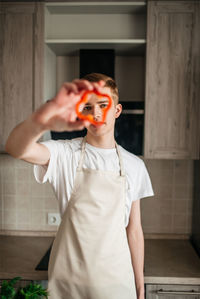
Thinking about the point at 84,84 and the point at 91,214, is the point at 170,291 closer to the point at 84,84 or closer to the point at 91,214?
the point at 91,214

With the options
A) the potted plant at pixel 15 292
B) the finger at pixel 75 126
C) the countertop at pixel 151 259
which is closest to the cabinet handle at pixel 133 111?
the countertop at pixel 151 259

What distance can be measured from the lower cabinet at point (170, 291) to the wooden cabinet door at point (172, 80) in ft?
2.49

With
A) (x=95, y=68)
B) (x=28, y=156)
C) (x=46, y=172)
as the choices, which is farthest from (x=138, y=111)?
(x=28, y=156)

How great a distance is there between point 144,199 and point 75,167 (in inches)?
40.8

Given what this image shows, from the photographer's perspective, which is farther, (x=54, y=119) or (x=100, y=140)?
(x=100, y=140)

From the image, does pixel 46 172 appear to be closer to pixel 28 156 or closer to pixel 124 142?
pixel 28 156

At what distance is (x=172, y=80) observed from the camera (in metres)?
1.77

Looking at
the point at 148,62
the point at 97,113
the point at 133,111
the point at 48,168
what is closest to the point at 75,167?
the point at 48,168

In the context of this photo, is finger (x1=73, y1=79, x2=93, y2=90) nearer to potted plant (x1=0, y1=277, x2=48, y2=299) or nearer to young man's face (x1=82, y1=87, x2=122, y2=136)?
young man's face (x1=82, y1=87, x2=122, y2=136)

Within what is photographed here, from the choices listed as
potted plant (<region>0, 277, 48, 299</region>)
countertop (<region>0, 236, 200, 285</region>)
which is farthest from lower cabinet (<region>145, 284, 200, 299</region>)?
potted plant (<region>0, 277, 48, 299</region>)

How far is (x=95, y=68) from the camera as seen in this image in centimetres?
184

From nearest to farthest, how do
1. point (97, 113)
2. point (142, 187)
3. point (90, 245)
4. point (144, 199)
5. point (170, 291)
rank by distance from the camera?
1. point (97, 113)
2. point (90, 245)
3. point (142, 187)
4. point (170, 291)
5. point (144, 199)

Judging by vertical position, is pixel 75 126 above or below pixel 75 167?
above

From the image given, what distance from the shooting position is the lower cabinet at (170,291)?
1584mm
